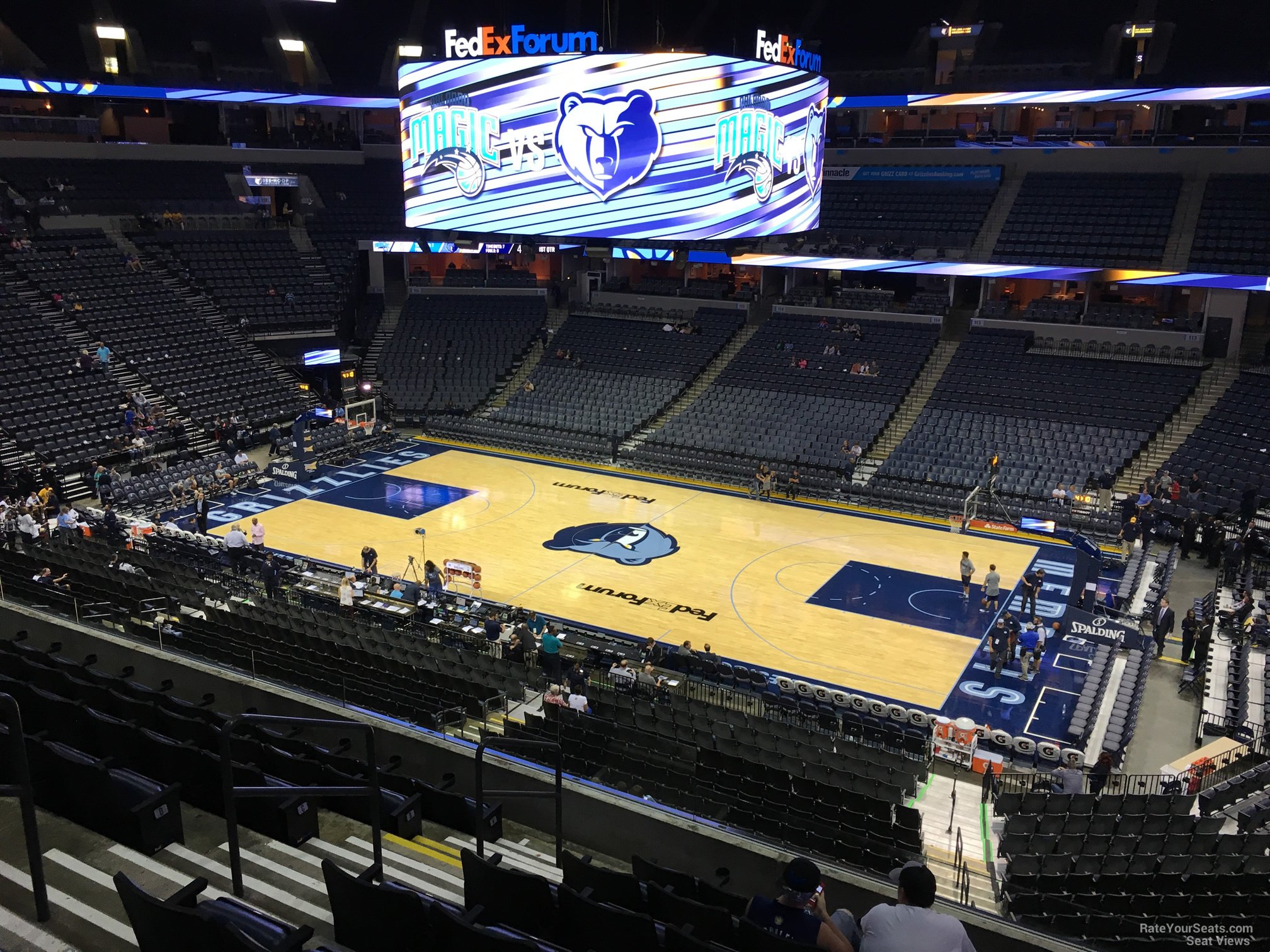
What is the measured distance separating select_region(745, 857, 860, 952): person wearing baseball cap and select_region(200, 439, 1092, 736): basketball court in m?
13.1

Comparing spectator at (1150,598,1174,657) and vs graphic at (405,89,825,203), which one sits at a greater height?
vs graphic at (405,89,825,203)

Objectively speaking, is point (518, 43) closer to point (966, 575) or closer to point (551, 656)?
point (551, 656)

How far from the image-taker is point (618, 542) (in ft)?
85.2

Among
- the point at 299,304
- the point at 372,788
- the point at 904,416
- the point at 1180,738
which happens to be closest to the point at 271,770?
the point at 372,788

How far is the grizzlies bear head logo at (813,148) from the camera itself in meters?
28.5

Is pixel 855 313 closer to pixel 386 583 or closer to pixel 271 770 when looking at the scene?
pixel 386 583

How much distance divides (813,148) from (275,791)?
26843 mm

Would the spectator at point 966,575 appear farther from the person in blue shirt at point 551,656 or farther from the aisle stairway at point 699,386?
the aisle stairway at point 699,386

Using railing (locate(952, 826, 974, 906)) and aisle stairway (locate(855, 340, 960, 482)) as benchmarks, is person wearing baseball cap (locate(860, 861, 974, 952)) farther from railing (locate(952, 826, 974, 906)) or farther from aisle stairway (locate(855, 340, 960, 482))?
aisle stairway (locate(855, 340, 960, 482))

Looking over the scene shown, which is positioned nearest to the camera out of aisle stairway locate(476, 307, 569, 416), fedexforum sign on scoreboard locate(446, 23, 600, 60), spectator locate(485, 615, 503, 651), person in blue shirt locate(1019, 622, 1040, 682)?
spectator locate(485, 615, 503, 651)

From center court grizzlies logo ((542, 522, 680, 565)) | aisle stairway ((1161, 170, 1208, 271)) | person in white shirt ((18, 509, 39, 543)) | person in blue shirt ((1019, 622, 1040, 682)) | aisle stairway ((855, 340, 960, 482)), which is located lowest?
person in blue shirt ((1019, 622, 1040, 682))

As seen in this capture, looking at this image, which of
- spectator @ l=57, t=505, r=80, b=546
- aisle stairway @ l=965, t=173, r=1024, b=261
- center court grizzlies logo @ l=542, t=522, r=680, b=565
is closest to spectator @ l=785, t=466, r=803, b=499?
center court grizzlies logo @ l=542, t=522, r=680, b=565

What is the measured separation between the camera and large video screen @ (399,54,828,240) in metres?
25.7

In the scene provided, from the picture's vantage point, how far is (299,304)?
132 feet
